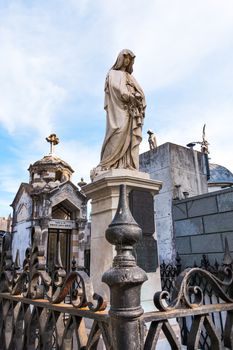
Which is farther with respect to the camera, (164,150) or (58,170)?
(58,170)

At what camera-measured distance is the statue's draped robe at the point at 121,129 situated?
405cm

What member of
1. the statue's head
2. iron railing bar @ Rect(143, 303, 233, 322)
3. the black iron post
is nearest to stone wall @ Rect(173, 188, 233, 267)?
the statue's head

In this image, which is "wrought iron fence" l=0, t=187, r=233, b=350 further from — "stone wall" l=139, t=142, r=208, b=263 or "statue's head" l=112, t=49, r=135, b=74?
"stone wall" l=139, t=142, r=208, b=263

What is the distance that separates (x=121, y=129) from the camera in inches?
158

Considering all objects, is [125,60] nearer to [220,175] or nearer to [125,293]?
[125,293]

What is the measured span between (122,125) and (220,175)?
1139cm

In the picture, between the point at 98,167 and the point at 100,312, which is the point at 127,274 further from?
the point at 98,167

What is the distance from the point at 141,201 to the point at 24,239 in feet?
33.7

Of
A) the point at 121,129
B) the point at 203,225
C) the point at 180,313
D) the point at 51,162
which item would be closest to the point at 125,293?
the point at 180,313

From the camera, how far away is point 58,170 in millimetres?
15445

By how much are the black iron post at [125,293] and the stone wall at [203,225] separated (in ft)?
20.9

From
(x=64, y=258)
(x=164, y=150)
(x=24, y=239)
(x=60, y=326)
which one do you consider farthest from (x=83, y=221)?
(x=60, y=326)

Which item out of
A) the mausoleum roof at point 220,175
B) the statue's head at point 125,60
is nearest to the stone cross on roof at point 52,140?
the mausoleum roof at point 220,175

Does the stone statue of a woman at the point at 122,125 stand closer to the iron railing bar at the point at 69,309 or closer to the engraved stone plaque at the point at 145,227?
the engraved stone plaque at the point at 145,227
